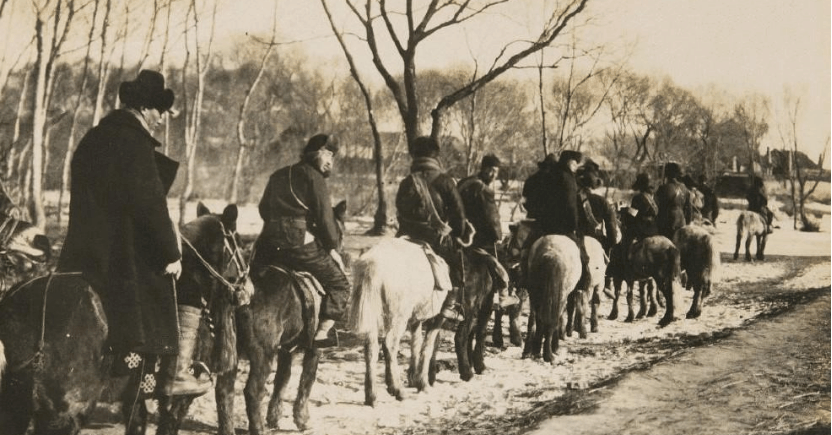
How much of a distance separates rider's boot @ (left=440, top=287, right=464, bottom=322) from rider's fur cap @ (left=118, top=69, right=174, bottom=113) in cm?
320

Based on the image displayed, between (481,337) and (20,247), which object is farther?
(481,337)

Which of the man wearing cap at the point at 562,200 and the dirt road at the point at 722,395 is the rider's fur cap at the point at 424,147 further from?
the dirt road at the point at 722,395

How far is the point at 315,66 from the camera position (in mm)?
6426

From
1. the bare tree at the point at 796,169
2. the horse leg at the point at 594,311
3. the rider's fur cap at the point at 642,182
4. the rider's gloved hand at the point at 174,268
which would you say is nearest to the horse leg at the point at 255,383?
the rider's gloved hand at the point at 174,268

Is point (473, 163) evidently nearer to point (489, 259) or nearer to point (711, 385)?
point (489, 259)

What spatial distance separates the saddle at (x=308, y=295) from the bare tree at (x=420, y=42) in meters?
2.50

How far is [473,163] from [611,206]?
5.80 ft

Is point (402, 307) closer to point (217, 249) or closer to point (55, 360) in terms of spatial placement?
point (217, 249)

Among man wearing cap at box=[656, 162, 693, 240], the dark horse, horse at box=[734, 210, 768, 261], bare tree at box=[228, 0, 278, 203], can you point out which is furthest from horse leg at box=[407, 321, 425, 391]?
horse at box=[734, 210, 768, 261]

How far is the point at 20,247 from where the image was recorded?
4.57 m

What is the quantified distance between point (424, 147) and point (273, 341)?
7.22ft

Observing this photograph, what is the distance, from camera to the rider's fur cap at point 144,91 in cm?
347

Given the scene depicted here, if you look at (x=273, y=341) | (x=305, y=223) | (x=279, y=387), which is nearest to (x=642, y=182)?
(x=305, y=223)

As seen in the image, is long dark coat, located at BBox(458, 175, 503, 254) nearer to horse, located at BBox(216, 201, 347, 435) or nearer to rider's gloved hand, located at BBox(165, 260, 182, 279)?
horse, located at BBox(216, 201, 347, 435)
